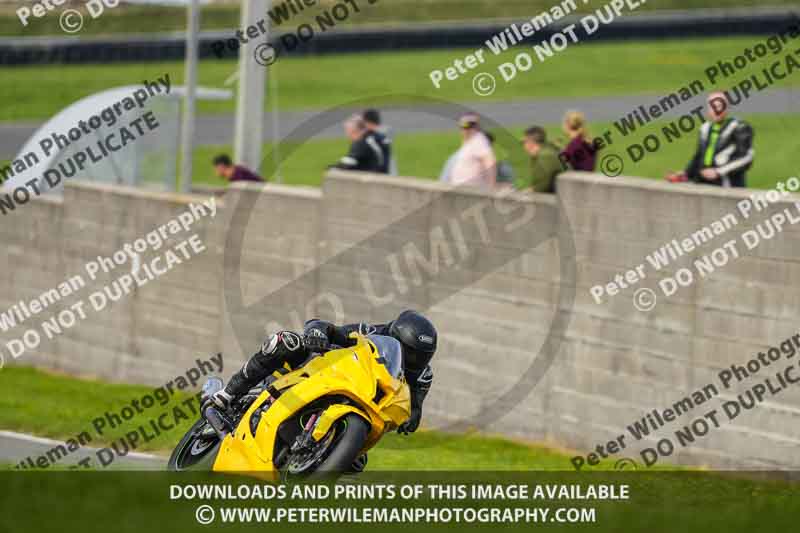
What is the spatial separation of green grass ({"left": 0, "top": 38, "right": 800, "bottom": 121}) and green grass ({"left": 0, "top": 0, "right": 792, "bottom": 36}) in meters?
1.20

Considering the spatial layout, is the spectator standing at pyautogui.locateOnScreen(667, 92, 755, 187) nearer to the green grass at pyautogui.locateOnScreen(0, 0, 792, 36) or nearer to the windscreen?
the windscreen

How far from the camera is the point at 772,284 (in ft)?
40.8

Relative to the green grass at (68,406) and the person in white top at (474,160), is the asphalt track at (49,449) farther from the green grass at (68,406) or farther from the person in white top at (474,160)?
the person in white top at (474,160)

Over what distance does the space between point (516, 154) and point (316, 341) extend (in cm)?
1291

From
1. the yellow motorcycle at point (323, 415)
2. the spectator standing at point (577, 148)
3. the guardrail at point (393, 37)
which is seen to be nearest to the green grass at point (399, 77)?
the guardrail at point (393, 37)

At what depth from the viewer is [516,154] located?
2258cm

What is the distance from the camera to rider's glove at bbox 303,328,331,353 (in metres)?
10.1

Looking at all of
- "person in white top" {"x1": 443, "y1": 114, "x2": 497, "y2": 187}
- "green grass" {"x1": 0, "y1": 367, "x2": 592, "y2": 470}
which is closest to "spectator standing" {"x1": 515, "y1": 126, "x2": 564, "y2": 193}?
"person in white top" {"x1": 443, "y1": 114, "x2": 497, "y2": 187}

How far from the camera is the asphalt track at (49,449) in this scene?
1252 cm

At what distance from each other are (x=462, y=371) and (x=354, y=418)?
581cm

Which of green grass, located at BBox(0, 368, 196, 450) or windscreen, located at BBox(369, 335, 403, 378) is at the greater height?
windscreen, located at BBox(369, 335, 403, 378)

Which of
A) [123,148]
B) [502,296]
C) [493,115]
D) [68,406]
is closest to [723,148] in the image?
[502,296]

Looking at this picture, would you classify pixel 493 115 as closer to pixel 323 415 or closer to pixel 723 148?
pixel 723 148

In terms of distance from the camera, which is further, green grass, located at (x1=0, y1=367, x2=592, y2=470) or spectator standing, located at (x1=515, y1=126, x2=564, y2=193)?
spectator standing, located at (x1=515, y1=126, x2=564, y2=193)
